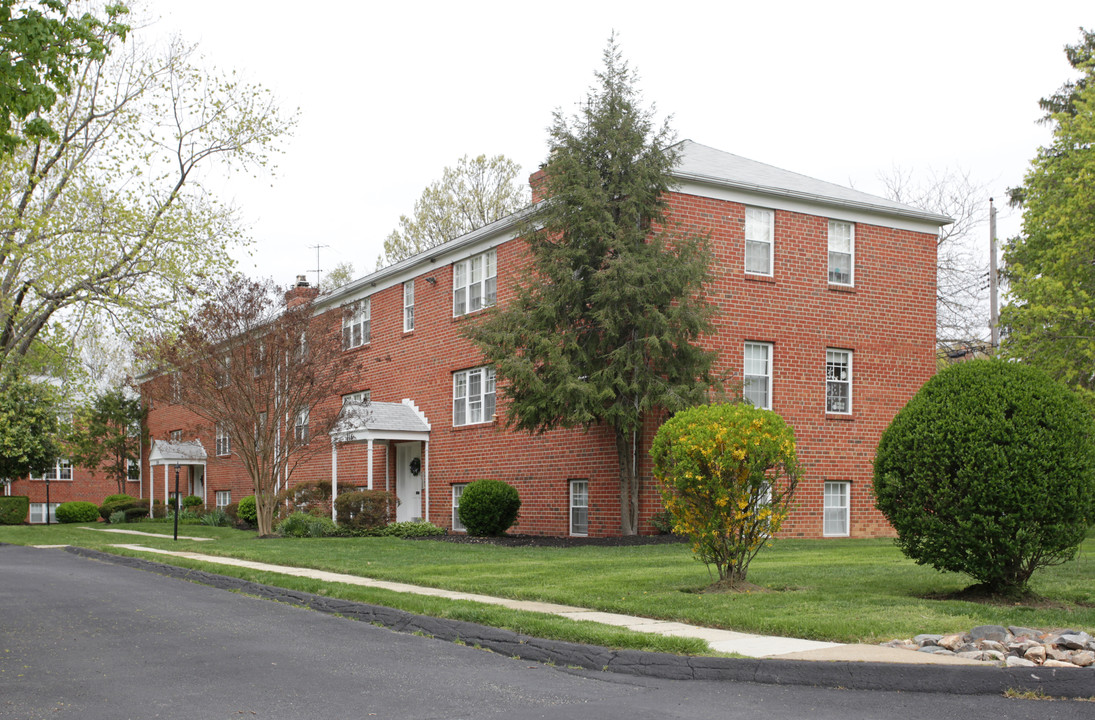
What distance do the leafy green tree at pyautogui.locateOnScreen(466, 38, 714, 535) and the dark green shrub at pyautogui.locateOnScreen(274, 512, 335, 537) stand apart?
713 centimetres

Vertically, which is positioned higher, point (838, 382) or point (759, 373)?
point (759, 373)

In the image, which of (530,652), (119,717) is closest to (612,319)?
(530,652)

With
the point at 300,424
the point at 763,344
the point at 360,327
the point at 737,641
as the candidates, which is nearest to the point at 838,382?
A: the point at 763,344

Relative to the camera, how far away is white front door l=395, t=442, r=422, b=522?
29484mm

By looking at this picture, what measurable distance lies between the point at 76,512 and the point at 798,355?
35337mm

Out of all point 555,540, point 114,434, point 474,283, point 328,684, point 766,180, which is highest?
point 766,180

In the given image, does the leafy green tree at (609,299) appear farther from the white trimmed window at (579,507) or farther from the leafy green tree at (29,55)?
the leafy green tree at (29,55)

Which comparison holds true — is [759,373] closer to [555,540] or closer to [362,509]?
[555,540]

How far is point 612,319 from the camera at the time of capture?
2011cm

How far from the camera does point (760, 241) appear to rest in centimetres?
2355

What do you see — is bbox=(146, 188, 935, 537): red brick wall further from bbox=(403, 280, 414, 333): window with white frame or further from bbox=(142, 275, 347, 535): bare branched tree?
bbox=(403, 280, 414, 333): window with white frame

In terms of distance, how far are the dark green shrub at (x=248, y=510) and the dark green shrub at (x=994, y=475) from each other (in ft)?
81.7

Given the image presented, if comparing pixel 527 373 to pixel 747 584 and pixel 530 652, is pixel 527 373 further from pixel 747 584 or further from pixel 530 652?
pixel 530 652

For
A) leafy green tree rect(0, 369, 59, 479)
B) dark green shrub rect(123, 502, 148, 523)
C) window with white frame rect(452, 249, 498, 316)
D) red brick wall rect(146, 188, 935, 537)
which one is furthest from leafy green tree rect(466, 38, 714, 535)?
dark green shrub rect(123, 502, 148, 523)
